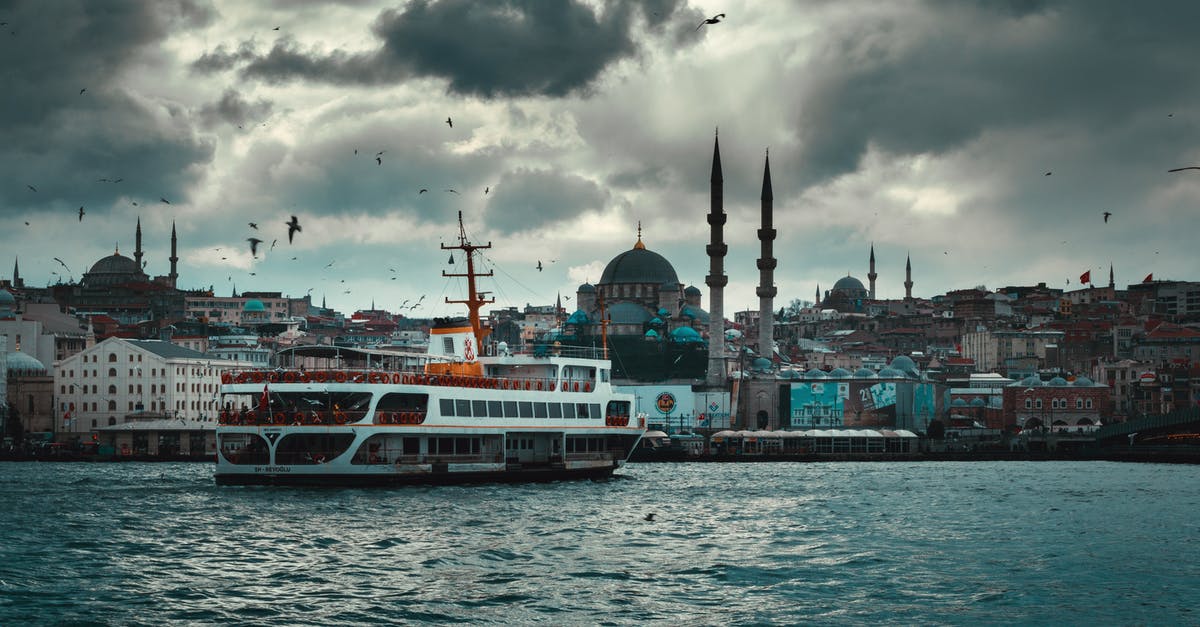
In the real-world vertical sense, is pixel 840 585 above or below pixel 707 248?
below

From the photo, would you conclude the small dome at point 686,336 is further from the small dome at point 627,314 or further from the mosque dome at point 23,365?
the mosque dome at point 23,365

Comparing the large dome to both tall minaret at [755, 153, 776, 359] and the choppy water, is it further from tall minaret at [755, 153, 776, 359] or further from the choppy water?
the choppy water

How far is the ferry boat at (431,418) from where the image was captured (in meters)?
39.8

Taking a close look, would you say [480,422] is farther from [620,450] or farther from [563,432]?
[620,450]

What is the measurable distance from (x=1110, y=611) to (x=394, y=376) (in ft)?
76.1

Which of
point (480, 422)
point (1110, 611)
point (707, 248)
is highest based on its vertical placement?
point (707, 248)

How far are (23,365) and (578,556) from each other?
2821 inches

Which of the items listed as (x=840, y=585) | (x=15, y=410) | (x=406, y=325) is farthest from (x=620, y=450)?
(x=406, y=325)

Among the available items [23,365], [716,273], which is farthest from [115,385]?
[716,273]

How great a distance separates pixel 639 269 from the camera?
444ft

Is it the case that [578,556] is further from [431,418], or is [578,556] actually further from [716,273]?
[716,273]

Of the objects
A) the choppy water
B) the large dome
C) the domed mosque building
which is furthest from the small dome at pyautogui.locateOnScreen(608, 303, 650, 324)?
the choppy water

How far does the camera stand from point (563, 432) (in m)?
47.8

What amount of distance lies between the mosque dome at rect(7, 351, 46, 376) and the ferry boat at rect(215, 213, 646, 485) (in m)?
49.8
